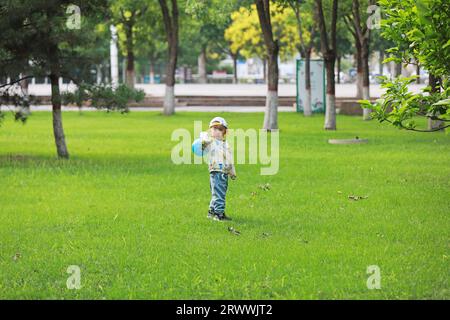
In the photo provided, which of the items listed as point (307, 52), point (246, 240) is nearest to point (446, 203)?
point (246, 240)

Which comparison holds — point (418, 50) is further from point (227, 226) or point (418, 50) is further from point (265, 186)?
point (265, 186)

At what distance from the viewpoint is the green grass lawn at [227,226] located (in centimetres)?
840

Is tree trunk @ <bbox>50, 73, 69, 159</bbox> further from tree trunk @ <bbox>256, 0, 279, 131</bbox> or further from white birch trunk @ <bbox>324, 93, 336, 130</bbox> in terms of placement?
white birch trunk @ <bbox>324, 93, 336, 130</bbox>

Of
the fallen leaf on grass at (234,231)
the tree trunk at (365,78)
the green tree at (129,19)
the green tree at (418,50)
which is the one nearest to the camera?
the green tree at (418,50)

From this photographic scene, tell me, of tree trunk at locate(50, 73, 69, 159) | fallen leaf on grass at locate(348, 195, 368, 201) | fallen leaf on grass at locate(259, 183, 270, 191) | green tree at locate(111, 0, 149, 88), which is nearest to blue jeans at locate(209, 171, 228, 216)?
fallen leaf on grass at locate(348, 195, 368, 201)

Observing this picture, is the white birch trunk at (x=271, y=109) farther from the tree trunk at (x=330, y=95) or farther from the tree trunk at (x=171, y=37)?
the tree trunk at (x=171, y=37)

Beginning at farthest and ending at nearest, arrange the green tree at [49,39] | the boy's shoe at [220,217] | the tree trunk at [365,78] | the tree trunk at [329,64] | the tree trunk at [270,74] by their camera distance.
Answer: the tree trunk at [365,78] → the tree trunk at [329,64] → the tree trunk at [270,74] → the green tree at [49,39] → the boy's shoe at [220,217]

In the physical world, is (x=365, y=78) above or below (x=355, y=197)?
above

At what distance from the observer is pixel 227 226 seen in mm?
11219

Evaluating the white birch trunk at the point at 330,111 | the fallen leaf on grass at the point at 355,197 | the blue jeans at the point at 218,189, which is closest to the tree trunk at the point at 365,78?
the white birch trunk at the point at 330,111

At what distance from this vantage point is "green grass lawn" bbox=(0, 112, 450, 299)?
840 centimetres

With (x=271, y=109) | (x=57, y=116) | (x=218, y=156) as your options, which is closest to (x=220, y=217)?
(x=218, y=156)

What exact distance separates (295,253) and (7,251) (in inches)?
114

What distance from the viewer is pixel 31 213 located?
1235 cm
